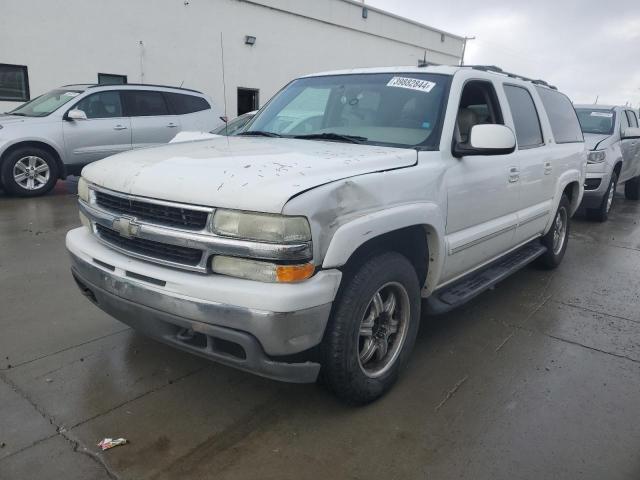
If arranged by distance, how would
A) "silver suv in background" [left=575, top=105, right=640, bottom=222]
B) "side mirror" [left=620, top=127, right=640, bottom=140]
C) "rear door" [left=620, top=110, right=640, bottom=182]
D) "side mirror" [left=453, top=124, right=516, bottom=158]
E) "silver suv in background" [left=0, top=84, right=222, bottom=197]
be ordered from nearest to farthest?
"side mirror" [left=453, top=124, right=516, bottom=158] < "silver suv in background" [left=0, top=84, right=222, bottom=197] < "silver suv in background" [left=575, top=105, right=640, bottom=222] < "side mirror" [left=620, top=127, right=640, bottom=140] < "rear door" [left=620, top=110, right=640, bottom=182]

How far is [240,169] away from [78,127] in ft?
24.4

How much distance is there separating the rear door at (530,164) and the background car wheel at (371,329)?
5.91 feet

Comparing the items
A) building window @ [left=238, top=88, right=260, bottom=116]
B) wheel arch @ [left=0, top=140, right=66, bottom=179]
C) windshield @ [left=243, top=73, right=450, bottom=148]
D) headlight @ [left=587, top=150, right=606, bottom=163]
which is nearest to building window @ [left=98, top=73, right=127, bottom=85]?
building window @ [left=238, top=88, right=260, bottom=116]

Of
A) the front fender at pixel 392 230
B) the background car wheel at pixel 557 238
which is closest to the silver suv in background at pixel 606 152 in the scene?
the background car wheel at pixel 557 238

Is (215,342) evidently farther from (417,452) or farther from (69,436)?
(417,452)

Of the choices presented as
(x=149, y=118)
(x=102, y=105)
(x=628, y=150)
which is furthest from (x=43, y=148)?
(x=628, y=150)

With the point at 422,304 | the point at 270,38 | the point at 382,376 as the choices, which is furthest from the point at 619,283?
the point at 270,38

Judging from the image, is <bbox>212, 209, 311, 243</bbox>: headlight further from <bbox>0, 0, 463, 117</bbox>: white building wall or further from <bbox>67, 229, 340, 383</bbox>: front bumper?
<bbox>0, 0, 463, 117</bbox>: white building wall

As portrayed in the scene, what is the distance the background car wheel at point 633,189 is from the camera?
37.6ft

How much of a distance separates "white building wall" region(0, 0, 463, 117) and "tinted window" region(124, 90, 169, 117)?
12.9 feet

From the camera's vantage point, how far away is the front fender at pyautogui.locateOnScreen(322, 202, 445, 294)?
238 cm

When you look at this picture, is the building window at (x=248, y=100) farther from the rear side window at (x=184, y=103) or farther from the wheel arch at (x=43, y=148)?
the wheel arch at (x=43, y=148)

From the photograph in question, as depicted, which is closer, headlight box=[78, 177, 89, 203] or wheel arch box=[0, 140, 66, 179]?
headlight box=[78, 177, 89, 203]

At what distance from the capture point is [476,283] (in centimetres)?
386
